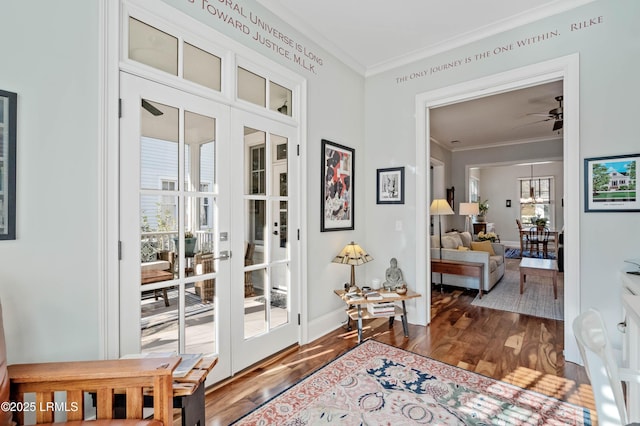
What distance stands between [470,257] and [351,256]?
241 cm

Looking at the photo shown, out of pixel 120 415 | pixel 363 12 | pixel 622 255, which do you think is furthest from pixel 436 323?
pixel 363 12

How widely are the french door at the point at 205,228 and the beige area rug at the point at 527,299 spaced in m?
2.92

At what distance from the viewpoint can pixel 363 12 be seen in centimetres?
276

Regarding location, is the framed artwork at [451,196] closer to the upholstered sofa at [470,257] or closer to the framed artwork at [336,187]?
the upholstered sofa at [470,257]

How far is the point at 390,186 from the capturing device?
144 inches

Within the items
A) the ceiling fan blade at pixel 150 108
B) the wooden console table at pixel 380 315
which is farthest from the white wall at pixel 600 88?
the ceiling fan blade at pixel 150 108

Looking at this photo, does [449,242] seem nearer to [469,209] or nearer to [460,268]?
[460,268]

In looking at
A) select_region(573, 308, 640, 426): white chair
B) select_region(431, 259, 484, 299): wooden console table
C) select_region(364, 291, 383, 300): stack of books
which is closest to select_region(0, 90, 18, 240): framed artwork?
select_region(573, 308, 640, 426): white chair

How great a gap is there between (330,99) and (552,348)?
128 inches

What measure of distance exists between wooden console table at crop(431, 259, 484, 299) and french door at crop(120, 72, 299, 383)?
2.90 metres

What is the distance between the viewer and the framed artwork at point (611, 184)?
7.89ft

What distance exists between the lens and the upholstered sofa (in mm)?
4621

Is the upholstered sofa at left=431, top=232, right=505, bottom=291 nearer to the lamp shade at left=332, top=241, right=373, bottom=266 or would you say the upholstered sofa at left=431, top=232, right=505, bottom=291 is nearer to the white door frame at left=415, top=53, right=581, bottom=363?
the white door frame at left=415, top=53, right=581, bottom=363

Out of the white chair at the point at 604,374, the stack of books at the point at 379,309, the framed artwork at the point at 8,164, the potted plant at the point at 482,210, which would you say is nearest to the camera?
the white chair at the point at 604,374
